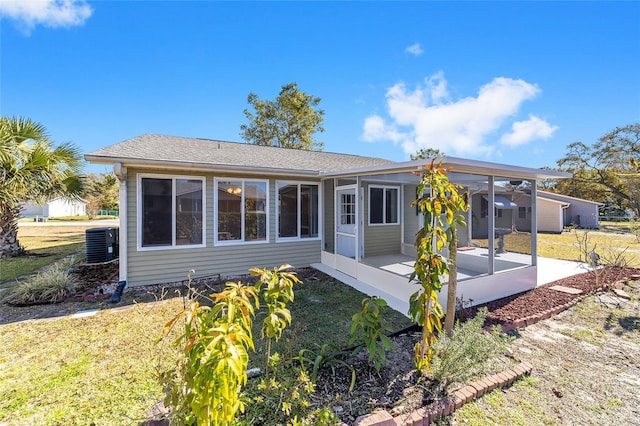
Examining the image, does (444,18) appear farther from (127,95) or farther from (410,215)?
(127,95)

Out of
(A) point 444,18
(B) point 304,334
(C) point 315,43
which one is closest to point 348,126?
(C) point 315,43

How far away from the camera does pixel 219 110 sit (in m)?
18.5

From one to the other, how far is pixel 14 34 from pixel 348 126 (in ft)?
52.8

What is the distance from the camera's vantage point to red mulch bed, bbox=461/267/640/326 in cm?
503

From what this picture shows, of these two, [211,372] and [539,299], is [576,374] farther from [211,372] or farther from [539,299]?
[211,372]

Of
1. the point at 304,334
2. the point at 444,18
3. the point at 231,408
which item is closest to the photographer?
the point at 231,408

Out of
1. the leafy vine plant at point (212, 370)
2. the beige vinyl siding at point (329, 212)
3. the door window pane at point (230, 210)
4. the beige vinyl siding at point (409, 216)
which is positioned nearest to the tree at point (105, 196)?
the door window pane at point (230, 210)

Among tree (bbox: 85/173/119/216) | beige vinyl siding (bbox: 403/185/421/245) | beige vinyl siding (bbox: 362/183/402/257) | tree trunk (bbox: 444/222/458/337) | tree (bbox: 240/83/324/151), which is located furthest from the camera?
tree (bbox: 85/173/119/216)

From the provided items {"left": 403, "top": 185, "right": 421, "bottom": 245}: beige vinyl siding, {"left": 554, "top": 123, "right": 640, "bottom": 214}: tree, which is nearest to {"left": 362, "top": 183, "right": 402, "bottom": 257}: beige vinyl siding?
{"left": 403, "top": 185, "right": 421, "bottom": 245}: beige vinyl siding

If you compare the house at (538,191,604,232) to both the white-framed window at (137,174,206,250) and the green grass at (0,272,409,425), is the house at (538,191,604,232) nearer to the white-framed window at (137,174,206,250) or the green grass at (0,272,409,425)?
the green grass at (0,272,409,425)

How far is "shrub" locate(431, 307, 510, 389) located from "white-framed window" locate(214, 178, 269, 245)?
5777mm

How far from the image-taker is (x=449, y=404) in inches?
106

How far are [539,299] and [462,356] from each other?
437 cm

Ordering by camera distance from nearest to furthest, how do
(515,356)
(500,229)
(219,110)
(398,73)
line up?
(515,356) → (500,229) → (398,73) → (219,110)
